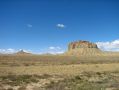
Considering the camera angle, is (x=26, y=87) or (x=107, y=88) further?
(x=26, y=87)

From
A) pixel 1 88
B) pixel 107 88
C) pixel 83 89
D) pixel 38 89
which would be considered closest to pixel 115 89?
pixel 107 88

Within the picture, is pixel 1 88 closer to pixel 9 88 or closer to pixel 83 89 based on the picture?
pixel 9 88

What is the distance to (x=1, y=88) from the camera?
17531 mm

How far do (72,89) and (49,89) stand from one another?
1.59m

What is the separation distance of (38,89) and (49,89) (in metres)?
0.90

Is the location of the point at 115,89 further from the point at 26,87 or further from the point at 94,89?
the point at 26,87

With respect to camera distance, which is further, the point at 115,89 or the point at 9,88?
the point at 9,88

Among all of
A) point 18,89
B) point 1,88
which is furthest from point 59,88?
point 1,88

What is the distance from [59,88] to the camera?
55.4ft

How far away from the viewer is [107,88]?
55.2 ft

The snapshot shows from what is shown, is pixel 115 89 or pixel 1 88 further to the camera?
pixel 1 88

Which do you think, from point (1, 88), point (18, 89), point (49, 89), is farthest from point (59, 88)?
point (1, 88)

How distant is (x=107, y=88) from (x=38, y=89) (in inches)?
190

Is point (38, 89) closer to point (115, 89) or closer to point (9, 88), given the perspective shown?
point (9, 88)
